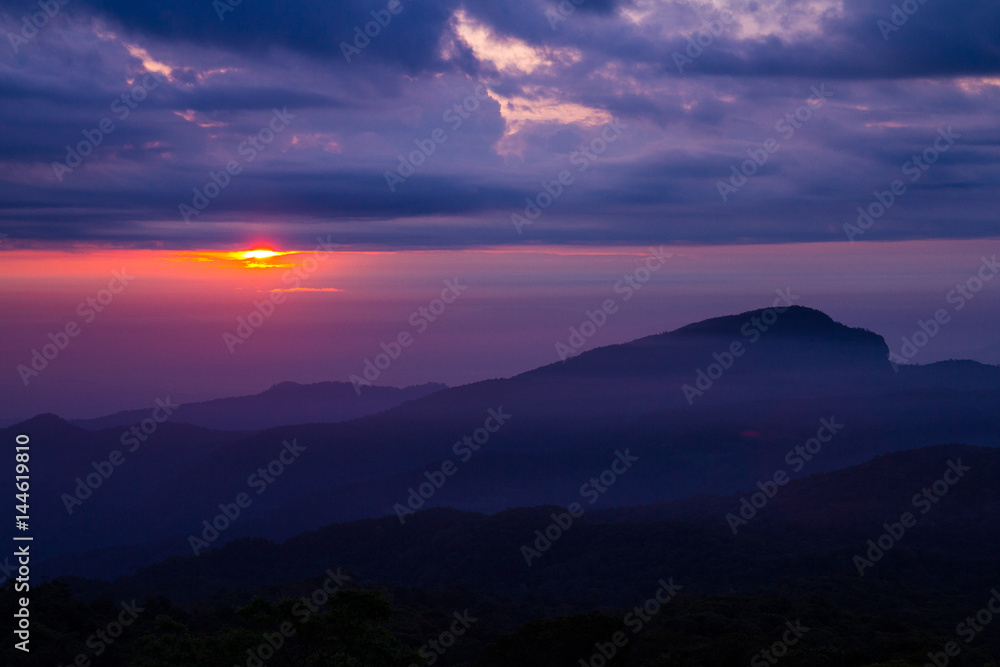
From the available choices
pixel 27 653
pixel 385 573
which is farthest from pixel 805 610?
pixel 385 573

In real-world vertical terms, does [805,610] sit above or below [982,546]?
above

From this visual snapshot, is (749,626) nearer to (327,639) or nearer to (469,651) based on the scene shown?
(469,651)

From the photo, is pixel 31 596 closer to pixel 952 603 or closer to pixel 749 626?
pixel 749 626

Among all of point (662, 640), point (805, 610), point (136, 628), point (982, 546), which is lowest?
point (982, 546)

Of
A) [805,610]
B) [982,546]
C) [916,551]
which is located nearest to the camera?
[805,610]

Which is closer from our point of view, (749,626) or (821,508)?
(749,626)

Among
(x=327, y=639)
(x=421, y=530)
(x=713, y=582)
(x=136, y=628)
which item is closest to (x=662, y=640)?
(x=327, y=639)

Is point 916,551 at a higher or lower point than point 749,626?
lower

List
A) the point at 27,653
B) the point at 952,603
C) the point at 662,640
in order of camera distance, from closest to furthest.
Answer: the point at 27,653 < the point at 662,640 < the point at 952,603

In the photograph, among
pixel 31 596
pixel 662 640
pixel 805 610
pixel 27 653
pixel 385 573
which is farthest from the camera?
pixel 385 573
